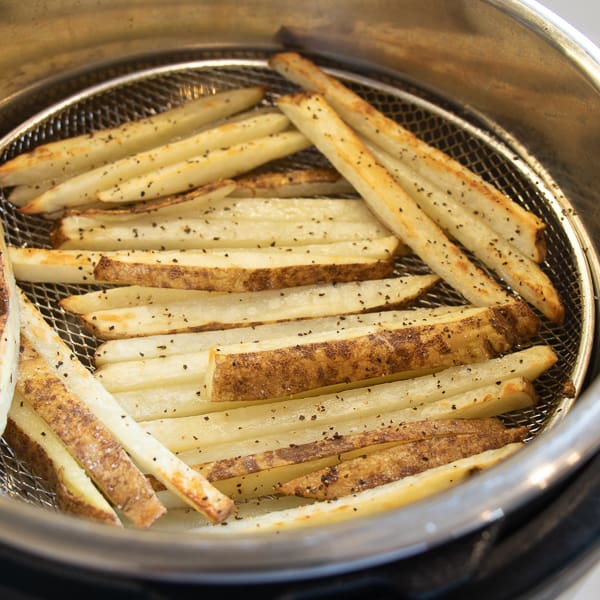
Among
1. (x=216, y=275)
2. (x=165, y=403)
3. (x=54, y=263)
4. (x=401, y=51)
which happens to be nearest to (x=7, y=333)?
(x=54, y=263)

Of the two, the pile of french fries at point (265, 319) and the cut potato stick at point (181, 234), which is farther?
the cut potato stick at point (181, 234)

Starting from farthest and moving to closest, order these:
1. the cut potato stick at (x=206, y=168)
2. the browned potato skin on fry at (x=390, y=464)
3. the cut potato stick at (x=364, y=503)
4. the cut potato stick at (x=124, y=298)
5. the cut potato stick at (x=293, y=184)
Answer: the cut potato stick at (x=293, y=184) < the cut potato stick at (x=206, y=168) < the cut potato stick at (x=124, y=298) < the browned potato skin on fry at (x=390, y=464) < the cut potato stick at (x=364, y=503)

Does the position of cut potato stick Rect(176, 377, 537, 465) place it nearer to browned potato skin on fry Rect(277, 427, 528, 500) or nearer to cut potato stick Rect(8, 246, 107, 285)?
browned potato skin on fry Rect(277, 427, 528, 500)

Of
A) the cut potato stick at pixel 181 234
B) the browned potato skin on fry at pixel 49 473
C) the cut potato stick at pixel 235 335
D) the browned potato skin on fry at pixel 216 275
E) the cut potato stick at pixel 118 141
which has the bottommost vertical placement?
the browned potato skin on fry at pixel 49 473

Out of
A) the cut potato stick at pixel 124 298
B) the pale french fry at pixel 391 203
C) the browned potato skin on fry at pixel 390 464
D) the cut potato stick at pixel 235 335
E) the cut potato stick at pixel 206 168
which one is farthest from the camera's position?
the cut potato stick at pixel 206 168

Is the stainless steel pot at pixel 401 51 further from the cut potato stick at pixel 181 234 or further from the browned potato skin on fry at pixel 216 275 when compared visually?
the browned potato skin on fry at pixel 216 275

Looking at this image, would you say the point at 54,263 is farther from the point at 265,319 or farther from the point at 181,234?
the point at 265,319

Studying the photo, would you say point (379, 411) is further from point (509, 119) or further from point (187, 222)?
point (509, 119)

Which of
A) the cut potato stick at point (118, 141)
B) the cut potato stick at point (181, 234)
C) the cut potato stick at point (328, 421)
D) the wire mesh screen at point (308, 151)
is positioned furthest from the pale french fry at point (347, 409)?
the cut potato stick at point (118, 141)
